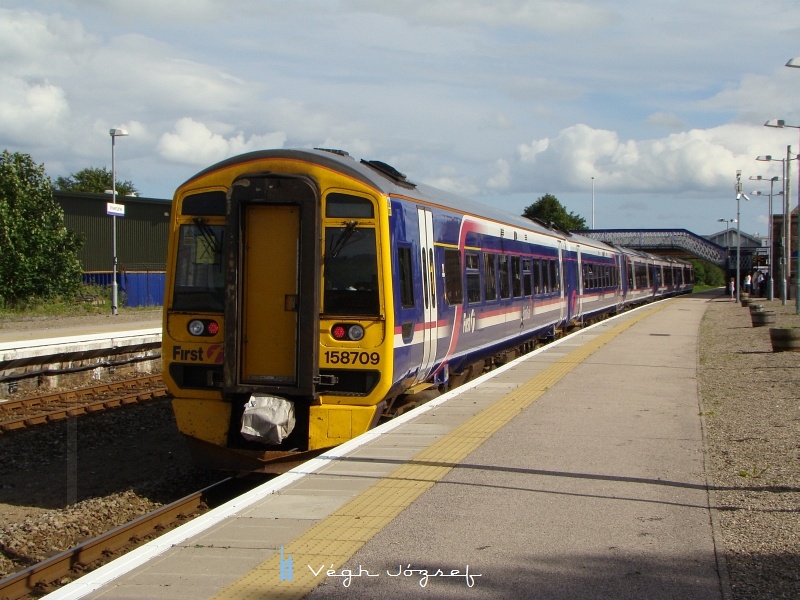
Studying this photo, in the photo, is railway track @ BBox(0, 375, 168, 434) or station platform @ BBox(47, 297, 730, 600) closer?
station platform @ BBox(47, 297, 730, 600)

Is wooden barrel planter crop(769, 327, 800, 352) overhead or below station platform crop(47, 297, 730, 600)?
overhead

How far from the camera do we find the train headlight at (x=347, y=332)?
28.0ft

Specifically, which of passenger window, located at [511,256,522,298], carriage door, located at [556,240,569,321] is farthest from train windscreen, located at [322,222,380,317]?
carriage door, located at [556,240,569,321]

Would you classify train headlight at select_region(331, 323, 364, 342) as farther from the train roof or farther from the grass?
the grass

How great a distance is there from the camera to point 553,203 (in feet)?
286

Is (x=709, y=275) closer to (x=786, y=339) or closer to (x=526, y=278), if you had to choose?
(x=786, y=339)

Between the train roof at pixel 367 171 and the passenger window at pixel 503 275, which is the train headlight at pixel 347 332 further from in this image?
the passenger window at pixel 503 275

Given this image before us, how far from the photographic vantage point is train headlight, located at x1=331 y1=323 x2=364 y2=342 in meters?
8.54

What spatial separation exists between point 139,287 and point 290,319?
36280 mm

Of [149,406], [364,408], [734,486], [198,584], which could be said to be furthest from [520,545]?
[149,406]

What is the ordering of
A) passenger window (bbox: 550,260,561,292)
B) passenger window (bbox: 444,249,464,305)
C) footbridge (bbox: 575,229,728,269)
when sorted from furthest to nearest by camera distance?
footbridge (bbox: 575,229,728,269), passenger window (bbox: 550,260,561,292), passenger window (bbox: 444,249,464,305)

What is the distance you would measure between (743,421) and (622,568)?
5.76 meters

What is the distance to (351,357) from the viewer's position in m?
8.53

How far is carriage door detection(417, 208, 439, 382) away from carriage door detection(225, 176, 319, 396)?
1.93m
